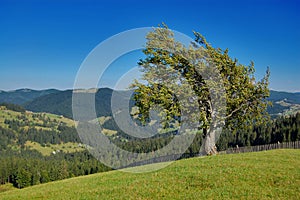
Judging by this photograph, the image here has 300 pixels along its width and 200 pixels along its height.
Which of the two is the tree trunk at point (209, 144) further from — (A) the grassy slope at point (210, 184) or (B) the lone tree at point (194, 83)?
(A) the grassy slope at point (210, 184)

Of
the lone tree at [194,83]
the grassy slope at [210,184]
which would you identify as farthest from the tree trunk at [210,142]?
the grassy slope at [210,184]

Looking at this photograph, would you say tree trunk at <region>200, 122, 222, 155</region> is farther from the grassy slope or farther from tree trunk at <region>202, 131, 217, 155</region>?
the grassy slope

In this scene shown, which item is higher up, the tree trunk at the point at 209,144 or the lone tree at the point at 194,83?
the lone tree at the point at 194,83

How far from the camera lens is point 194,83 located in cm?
3108

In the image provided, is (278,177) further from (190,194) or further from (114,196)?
(114,196)

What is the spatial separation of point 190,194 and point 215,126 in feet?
61.6

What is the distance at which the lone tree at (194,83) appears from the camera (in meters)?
30.4

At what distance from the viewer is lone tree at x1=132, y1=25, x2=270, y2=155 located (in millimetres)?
30375

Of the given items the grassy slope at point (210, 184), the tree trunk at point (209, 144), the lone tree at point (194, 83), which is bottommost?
the grassy slope at point (210, 184)

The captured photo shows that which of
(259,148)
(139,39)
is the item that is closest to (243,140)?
(259,148)

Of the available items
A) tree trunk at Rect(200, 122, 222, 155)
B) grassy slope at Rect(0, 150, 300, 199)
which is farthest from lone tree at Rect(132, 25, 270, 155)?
grassy slope at Rect(0, 150, 300, 199)

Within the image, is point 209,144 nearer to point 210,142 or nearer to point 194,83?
point 210,142

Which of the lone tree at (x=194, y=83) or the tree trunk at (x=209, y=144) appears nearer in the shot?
the lone tree at (x=194, y=83)

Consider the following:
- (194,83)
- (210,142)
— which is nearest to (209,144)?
(210,142)
